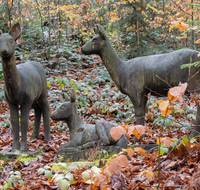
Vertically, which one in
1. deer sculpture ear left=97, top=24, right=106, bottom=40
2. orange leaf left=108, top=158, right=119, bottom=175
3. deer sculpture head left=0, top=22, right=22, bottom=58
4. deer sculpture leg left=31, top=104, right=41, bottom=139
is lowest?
deer sculpture leg left=31, top=104, right=41, bottom=139

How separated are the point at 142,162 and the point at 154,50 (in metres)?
8.18

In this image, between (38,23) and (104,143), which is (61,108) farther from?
(38,23)

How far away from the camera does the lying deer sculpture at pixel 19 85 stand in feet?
14.9

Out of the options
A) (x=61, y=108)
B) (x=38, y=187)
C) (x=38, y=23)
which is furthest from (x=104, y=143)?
(x=38, y=23)

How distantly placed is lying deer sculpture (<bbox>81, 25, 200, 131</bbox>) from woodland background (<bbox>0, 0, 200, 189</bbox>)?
23.3 inches

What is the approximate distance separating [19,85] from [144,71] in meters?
2.74

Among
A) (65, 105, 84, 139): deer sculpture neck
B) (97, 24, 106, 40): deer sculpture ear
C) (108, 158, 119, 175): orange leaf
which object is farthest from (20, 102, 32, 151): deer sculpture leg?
(108, 158, 119, 175): orange leaf

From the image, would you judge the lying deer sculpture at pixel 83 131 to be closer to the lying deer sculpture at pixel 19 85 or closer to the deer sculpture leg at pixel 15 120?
the lying deer sculpture at pixel 19 85

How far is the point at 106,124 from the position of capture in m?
4.30

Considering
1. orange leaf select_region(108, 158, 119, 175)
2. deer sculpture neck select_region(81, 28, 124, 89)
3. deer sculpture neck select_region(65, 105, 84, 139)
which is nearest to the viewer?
orange leaf select_region(108, 158, 119, 175)

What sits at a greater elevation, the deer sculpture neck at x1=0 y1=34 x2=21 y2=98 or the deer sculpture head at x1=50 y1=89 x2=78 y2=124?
the deer sculpture neck at x1=0 y1=34 x2=21 y2=98

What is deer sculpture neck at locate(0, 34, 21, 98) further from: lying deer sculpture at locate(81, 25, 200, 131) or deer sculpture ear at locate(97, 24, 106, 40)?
deer sculpture ear at locate(97, 24, 106, 40)

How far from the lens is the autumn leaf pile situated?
2.09 meters

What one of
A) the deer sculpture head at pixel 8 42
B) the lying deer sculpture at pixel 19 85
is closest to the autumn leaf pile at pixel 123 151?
the lying deer sculpture at pixel 19 85
